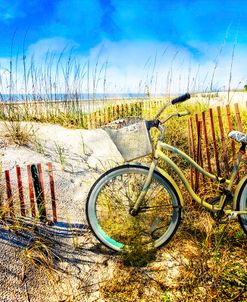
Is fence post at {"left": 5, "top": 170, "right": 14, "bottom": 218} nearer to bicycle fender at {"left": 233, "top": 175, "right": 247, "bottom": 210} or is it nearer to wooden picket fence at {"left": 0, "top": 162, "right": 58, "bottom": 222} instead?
wooden picket fence at {"left": 0, "top": 162, "right": 58, "bottom": 222}

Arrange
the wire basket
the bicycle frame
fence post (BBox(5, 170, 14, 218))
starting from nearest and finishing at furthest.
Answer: the wire basket, the bicycle frame, fence post (BBox(5, 170, 14, 218))

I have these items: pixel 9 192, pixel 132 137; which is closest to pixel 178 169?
pixel 132 137

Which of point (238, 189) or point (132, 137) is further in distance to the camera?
point (238, 189)

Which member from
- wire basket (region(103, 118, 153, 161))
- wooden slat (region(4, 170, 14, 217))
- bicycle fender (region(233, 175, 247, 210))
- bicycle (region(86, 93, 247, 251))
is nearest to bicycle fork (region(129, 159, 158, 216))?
bicycle (region(86, 93, 247, 251))

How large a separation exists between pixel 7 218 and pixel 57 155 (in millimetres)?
1617

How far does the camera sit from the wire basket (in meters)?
2.23

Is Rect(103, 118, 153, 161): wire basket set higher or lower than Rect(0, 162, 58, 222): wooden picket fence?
higher

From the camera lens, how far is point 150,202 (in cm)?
271

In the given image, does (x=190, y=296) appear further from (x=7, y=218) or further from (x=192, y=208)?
(x=7, y=218)

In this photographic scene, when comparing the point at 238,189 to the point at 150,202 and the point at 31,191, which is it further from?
the point at 31,191

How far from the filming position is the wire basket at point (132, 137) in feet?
7.33

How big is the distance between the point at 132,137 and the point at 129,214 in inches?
24.8

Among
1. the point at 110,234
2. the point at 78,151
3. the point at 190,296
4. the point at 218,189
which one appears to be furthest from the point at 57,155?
the point at 190,296

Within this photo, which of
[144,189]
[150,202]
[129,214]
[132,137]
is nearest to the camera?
[132,137]
